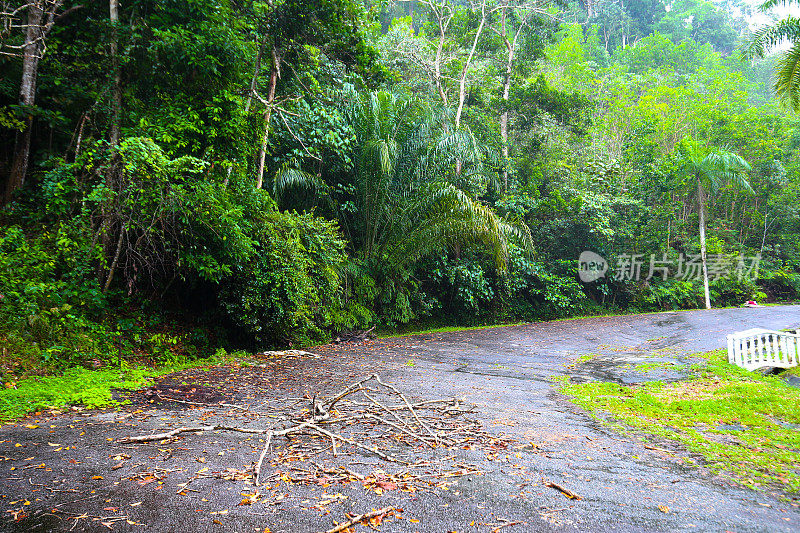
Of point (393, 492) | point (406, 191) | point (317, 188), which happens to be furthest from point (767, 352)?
point (317, 188)

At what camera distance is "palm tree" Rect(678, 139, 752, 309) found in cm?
1967

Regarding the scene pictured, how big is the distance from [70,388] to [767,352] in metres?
9.63

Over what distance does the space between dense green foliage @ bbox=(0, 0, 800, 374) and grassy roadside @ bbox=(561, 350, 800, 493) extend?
4987mm

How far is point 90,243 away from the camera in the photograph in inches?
237

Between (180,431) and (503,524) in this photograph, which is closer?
(503,524)

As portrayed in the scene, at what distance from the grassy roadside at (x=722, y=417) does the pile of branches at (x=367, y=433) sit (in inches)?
65.4

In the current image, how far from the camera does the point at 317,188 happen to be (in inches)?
412

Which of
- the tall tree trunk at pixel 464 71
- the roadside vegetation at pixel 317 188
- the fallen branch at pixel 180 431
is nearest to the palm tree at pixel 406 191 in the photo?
the roadside vegetation at pixel 317 188

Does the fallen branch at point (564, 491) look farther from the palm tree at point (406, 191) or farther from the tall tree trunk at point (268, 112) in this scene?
the palm tree at point (406, 191)

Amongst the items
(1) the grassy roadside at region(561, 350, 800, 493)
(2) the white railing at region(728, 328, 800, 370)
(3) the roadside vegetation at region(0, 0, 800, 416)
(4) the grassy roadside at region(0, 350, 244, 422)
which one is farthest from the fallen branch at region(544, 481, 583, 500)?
(2) the white railing at region(728, 328, 800, 370)

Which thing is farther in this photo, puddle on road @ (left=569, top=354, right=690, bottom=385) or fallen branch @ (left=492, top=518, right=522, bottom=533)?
puddle on road @ (left=569, top=354, right=690, bottom=385)

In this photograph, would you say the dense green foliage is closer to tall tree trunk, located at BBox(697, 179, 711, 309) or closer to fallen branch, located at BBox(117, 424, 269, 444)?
tall tree trunk, located at BBox(697, 179, 711, 309)

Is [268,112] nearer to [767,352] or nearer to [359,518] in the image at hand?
[359,518]

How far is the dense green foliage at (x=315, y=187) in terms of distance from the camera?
6.11 metres
